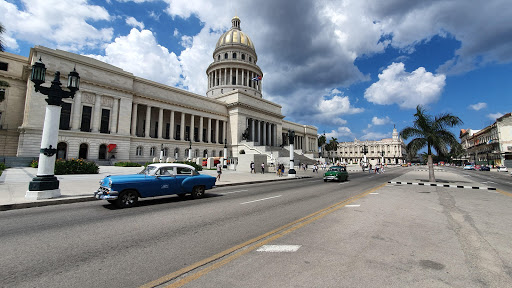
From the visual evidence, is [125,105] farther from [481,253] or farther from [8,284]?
[481,253]

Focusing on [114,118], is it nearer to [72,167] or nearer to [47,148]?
[72,167]

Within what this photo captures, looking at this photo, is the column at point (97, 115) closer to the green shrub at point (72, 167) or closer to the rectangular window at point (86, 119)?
the rectangular window at point (86, 119)

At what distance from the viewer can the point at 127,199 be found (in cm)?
852

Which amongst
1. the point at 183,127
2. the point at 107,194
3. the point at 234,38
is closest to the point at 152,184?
the point at 107,194

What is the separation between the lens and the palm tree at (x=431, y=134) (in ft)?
65.5

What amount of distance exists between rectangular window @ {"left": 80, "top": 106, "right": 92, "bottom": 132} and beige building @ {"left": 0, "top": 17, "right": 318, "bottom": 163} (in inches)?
5.1

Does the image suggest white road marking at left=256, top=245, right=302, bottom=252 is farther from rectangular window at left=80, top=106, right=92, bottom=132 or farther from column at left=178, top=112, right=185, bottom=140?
column at left=178, top=112, right=185, bottom=140

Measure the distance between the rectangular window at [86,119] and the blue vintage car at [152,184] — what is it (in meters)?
34.7

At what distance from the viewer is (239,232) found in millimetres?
5398

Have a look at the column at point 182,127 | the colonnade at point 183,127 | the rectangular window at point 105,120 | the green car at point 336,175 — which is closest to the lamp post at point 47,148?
the green car at point 336,175

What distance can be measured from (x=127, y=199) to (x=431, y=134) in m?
24.0

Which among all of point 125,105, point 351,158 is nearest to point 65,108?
point 125,105

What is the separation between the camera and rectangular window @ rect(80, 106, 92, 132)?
36031 mm

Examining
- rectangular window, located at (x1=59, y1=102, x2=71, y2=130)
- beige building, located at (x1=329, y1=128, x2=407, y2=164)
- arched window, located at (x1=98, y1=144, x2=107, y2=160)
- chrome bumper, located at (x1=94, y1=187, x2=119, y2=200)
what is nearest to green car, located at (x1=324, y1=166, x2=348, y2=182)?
chrome bumper, located at (x1=94, y1=187, x2=119, y2=200)
